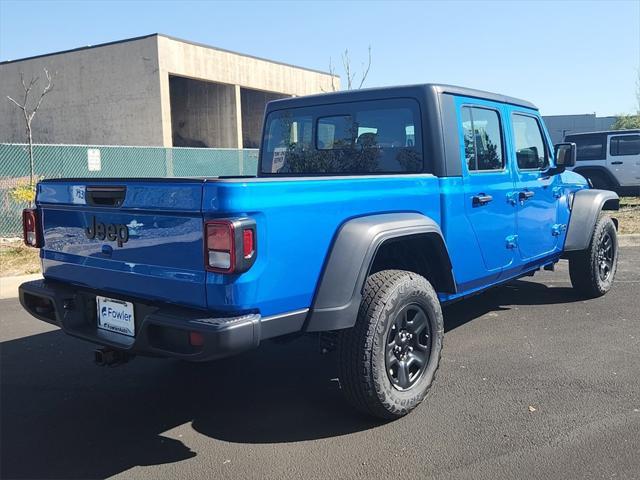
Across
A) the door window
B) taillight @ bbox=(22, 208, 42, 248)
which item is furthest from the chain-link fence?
the door window

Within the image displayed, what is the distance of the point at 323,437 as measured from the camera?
3332 mm

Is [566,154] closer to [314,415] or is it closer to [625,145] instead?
[314,415]

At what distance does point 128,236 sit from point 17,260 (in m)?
6.82

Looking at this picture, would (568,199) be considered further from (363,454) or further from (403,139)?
(363,454)

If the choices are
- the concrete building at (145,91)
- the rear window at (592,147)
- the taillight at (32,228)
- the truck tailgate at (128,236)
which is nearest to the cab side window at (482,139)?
the truck tailgate at (128,236)

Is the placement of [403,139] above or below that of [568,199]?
above

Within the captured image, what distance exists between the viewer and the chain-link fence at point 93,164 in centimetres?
1110

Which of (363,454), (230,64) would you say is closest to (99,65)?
(230,64)

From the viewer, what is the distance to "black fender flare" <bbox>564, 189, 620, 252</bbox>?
589 cm

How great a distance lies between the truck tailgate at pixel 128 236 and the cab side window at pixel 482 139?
225cm

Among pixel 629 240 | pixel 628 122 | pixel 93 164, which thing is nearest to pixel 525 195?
pixel 629 240

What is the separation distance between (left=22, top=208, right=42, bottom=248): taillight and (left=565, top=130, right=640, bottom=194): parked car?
46.7ft

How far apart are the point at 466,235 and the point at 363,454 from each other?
1.74 meters

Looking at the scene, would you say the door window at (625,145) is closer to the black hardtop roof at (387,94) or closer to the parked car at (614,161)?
the parked car at (614,161)
